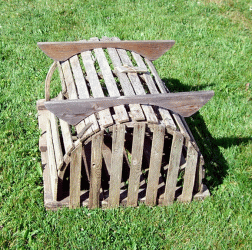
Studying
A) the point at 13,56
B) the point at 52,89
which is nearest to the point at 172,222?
the point at 52,89

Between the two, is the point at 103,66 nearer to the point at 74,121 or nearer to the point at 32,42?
the point at 74,121

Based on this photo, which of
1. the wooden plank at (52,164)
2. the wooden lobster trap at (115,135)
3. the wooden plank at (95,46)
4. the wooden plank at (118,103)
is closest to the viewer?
the wooden plank at (118,103)

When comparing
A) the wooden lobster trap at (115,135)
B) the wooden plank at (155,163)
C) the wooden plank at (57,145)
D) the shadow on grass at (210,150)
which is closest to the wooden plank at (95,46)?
the wooden lobster trap at (115,135)

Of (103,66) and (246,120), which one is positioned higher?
(103,66)

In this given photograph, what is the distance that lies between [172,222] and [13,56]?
381 cm

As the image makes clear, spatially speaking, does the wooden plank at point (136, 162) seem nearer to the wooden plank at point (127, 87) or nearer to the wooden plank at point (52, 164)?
the wooden plank at point (127, 87)

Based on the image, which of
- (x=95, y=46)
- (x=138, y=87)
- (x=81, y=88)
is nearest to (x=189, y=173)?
(x=138, y=87)

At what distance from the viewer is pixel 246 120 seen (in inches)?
191

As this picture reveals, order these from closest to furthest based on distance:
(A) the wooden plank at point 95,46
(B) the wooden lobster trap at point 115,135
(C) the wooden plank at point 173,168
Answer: (B) the wooden lobster trap at point 115,135 → (C) the wooden plank at point 173,168 → (A) the wooden plank at point 95,46

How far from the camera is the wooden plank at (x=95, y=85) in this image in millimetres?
3049

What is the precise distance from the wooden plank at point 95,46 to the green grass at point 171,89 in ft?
3.21

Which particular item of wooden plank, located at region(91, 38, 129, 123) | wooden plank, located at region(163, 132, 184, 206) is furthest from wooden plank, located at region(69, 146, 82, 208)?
wooden plank, located at region(163, 132, 184, 206)

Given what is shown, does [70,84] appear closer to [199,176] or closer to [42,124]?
[42,124]

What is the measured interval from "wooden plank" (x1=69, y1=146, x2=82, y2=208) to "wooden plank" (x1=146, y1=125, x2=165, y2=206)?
0.63 meters
